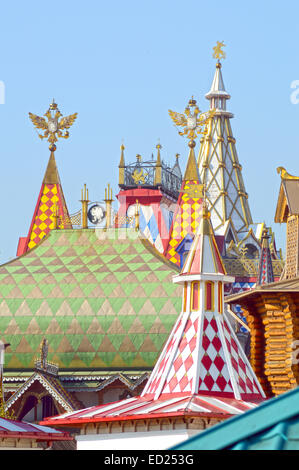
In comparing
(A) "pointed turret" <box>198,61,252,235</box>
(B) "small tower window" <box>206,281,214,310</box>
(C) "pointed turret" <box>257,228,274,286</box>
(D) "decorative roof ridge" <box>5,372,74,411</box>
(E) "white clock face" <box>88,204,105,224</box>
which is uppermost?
(A) "pointed turret" <box>198,61,252,235</box>

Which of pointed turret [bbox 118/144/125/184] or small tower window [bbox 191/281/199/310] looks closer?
small tower window [bbox 191/281/199/310]

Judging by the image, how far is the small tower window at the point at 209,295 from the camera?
60.4 ft

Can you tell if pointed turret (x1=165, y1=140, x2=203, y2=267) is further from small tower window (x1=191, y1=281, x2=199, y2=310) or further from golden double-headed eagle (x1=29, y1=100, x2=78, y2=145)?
small tower window (x1=191, y1=281, x2=199, y2=310)

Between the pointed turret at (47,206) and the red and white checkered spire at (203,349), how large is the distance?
71.9ft

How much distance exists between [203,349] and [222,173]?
37.8 metres

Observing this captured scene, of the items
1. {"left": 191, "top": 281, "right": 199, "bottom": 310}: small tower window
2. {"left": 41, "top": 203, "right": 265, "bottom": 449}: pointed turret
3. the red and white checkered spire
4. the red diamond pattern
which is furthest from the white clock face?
the red diamond pattern

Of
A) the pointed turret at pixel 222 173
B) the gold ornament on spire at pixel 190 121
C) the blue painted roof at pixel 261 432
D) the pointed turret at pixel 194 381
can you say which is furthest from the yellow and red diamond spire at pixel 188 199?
the blue painted roof at pixel 261 432

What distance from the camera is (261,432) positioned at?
19.2ft

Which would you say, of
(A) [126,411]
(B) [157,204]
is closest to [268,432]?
(A) [126,411]

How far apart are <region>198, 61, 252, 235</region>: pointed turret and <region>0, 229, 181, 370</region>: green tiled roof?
63.5 feet

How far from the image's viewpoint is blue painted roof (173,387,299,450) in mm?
5812

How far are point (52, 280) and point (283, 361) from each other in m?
16.1

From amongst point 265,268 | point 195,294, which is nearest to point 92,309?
point 265,268

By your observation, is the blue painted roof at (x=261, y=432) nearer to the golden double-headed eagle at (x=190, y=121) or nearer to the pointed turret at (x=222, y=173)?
the golden double-headed eagle at (x=190, y=121)
